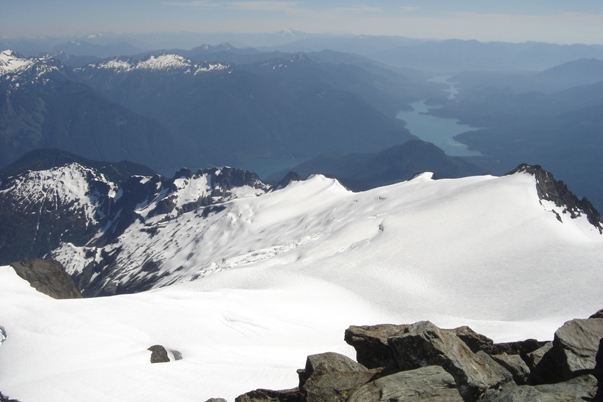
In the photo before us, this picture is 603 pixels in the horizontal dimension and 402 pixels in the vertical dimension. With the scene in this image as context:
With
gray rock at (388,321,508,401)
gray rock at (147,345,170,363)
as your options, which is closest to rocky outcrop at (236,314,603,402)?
gray rock at (388,321,508,401)

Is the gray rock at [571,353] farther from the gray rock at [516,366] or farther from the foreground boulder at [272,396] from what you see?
the foreground boulder at [272,396]

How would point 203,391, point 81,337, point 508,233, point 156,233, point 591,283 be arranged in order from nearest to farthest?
point 203,391, point 81,337, point 591,283, point 508,233, point 156,233

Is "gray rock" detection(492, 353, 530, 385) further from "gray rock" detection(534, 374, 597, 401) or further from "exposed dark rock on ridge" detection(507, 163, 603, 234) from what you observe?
"exposed dark rock on ridge" detection(507, 163, 603, 234)

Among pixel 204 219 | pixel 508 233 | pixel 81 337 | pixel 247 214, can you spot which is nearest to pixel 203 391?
pixel 81 337

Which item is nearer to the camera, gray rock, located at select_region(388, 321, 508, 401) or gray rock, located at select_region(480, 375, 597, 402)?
gray rock, located at select_region(480, 375, 597, 402)

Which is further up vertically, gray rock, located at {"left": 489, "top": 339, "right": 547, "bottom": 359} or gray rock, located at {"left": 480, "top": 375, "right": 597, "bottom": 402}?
gray rock, located at {"left": 480, "top": 375, "right": 597, "bottom": 402}

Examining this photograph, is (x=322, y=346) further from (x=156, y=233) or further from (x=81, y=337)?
(x=156, y=233)
